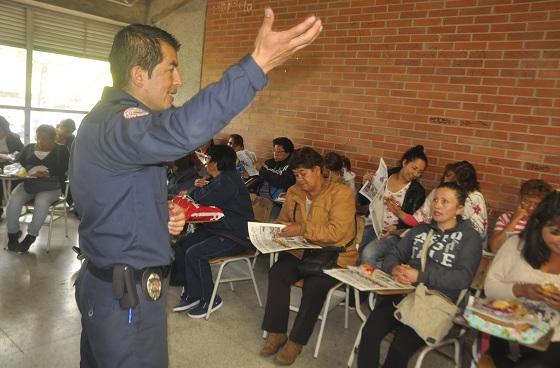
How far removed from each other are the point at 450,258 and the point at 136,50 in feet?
6.77

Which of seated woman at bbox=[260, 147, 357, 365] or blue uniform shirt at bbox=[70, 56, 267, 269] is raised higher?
blue uniform shirt at bbox=[70, 56, 267, 269]

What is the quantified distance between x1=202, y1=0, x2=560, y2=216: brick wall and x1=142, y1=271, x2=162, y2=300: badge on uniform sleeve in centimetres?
328

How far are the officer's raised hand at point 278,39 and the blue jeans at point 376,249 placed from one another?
286 centimetres

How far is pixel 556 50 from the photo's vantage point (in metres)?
3.45

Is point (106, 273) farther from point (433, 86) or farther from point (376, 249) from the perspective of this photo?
point (433, 86)

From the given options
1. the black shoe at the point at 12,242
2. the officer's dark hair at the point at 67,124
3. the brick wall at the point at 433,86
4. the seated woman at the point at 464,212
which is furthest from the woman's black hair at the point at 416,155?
the officer's dark hair at the point at 67,124

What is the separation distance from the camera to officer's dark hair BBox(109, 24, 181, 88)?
4.51 ft

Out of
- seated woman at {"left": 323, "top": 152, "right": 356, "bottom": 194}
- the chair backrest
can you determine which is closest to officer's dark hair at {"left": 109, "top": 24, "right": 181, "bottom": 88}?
the chair backrest

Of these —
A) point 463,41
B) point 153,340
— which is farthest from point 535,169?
point 153,340

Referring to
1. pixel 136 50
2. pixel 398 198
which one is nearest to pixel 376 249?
pixel 398 198

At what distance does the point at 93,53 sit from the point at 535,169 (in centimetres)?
686

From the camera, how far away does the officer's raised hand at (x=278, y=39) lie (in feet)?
3.30

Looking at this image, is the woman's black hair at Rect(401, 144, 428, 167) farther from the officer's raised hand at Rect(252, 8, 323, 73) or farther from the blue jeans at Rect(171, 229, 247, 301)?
the officer's raised hand at Rect(252, 8, 323, 73)

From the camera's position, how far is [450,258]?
253 centimetres
